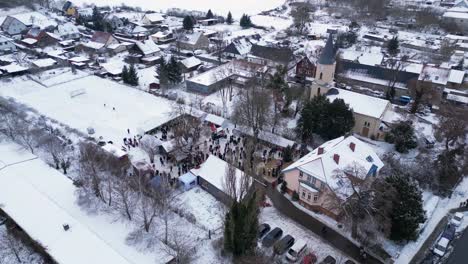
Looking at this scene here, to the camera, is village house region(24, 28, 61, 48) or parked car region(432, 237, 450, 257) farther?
village house region(24, 28, 61, 48)

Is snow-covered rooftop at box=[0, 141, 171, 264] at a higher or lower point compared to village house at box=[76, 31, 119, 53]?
lower

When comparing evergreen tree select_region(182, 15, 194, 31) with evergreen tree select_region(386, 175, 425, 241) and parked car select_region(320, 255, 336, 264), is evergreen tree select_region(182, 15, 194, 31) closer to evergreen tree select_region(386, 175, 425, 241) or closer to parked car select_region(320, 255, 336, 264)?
evergreen tree select_region(386, 175, 425, 241)

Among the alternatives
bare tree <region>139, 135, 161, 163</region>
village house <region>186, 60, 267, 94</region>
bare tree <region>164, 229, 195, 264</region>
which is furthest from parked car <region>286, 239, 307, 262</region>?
village house <region>186, 60, 267, 94</region>

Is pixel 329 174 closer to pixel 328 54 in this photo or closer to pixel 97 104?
pixel 328 54

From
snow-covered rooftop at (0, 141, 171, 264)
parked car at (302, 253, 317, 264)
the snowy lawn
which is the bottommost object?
the snowy lawn

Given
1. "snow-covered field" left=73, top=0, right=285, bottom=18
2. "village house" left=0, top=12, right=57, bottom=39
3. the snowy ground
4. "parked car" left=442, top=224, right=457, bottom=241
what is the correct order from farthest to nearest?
"snow-covered field" left=73, top=0, right=285, bottom=18 < "village house" left=0, top=12, right=57, bottom=39 < "parked car" left=442, top=224, right=457, bottom=241 < the snowy ground

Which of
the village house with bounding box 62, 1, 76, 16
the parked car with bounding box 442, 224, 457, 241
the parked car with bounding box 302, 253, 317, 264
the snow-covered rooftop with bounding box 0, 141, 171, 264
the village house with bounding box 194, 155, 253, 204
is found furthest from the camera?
the village house with bounding box 62, 1, 76, 16

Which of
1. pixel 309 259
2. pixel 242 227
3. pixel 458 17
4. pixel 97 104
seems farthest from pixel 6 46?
pixel 458 17
